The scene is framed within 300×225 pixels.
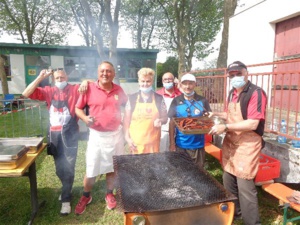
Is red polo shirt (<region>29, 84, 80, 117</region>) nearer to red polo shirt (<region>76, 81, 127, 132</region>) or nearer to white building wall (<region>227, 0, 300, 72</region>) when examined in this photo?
red polo shirt (<region>76, 81, 127, 132</region>)

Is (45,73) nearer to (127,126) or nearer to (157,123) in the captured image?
(127,126)

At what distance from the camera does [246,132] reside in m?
2.67

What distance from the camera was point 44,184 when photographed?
4.43 metres

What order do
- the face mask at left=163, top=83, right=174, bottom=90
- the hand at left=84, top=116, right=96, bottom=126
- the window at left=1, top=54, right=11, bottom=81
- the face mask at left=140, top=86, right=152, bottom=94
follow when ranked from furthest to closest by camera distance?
the window at left=1, top=54, right=11, bottom=81
the face mask at left=163, top=83, right=174, bottom=90
the face mask at left=140, top=86, right=152, bottom=94
the hand at left=84, top=116, right=96, bottom=126

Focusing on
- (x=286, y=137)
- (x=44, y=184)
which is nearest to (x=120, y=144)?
(x=44, y=184)

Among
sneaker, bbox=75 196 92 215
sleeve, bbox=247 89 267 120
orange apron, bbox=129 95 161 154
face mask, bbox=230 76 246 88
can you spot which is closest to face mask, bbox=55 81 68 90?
orange apron, bbox=129 95 161 154

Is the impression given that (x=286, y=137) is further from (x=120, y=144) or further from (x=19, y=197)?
(x=19, y=197)

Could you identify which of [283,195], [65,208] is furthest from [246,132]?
[65,208]

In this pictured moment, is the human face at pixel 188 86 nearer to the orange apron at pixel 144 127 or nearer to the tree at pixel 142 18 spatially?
the orange apron at pixel 144 127

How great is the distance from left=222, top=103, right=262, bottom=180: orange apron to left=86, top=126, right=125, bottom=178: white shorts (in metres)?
1.58

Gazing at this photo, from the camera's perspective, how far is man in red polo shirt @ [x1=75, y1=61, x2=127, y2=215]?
3158 millimetres

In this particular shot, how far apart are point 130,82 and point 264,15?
1365 centimetres

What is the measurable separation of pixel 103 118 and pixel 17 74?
18.4 meters

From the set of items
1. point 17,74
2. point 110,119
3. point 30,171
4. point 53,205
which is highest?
point 17,74
